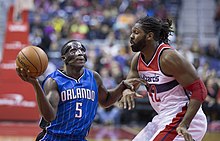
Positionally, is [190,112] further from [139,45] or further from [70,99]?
[70,99]

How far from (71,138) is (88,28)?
11.3 m

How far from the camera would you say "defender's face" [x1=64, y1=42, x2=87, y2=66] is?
535cm

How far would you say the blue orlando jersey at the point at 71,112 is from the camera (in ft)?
17.2

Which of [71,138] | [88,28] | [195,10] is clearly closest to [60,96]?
[71,138]

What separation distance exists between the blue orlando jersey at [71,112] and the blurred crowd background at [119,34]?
23.3ft

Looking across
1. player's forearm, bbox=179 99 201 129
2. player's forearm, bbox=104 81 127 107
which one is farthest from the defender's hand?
player's forearm, bbox=179 99 201 129

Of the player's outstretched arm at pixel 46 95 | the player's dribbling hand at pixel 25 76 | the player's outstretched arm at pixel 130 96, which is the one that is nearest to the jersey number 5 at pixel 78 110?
the player's outstretched arm at pixel 46 95

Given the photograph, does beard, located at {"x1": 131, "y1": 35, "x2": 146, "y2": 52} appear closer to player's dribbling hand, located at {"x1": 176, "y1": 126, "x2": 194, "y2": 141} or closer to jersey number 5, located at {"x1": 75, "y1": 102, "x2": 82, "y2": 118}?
jersey number 5, located at {"x1": 75, "y1": 102, "x2": 82, "y2": 118}

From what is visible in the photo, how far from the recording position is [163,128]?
5305 mm

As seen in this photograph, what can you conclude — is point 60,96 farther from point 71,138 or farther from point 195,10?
point 195,10

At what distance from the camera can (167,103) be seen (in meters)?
5.34

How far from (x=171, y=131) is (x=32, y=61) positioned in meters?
1.56

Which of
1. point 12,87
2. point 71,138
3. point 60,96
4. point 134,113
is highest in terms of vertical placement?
point 60,96

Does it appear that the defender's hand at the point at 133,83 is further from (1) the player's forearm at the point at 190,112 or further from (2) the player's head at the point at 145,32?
(1) the player's forearm at the point at 190,112
